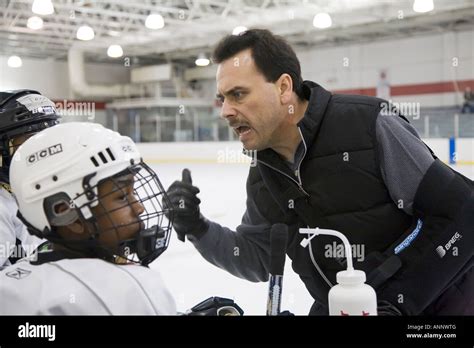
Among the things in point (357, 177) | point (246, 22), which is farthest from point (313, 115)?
point (246, 22)

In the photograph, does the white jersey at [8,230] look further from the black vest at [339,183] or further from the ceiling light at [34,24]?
the ceiling light at [34,24]

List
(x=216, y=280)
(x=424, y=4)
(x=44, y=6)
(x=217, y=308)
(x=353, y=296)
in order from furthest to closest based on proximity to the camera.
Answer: (x=424, y=4)
(x=44, y=6)
(x=216, y=280)
(x=217, y=308)
(x=353, y=296)

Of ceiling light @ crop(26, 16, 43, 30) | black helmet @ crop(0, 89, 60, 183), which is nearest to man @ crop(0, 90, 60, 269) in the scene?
black helmet @ crop(0, 89, 60, 183)

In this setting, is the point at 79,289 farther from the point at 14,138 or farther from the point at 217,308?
the point at 14,138

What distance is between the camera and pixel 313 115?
1294 millimetres

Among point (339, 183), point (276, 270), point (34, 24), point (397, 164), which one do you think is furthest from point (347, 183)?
point (34, 24)

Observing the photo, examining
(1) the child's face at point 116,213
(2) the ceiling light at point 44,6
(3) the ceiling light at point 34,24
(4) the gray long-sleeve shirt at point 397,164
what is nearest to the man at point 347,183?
(4) the gray long-sleeve shirt at point 397,164

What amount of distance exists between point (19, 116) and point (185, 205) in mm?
459

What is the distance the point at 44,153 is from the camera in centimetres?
91

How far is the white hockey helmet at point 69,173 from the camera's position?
0.90m

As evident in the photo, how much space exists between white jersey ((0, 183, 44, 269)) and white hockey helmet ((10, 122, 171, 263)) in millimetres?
358

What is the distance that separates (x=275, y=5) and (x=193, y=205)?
691 cm

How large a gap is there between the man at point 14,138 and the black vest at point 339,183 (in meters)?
0.56

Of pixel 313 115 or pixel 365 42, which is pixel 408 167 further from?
pixel 365 42
